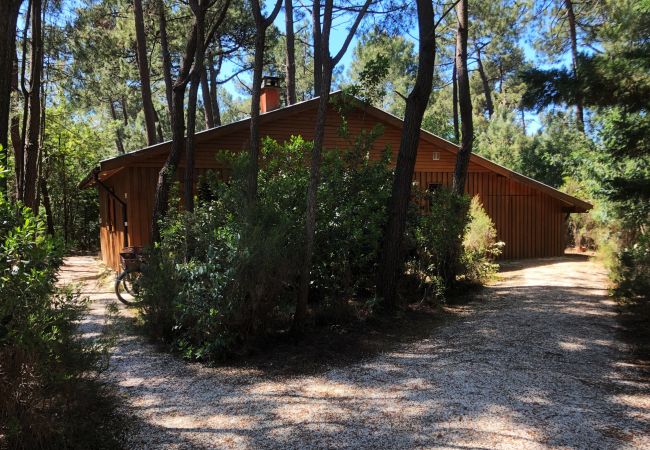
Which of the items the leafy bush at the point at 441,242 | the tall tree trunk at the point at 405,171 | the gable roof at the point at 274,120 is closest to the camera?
the tall tree trunk at the point at 405,171

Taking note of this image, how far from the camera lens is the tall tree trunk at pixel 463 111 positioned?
34.3 feet

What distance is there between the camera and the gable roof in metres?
10.7

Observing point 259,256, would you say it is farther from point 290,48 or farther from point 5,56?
point 290,48

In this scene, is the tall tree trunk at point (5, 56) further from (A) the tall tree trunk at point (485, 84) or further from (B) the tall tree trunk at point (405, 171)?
(A) the tall tree trunk at point (485, 84)

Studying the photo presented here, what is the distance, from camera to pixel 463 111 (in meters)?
10.6

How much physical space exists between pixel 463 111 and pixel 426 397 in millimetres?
7708

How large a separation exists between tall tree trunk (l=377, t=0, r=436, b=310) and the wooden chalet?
113cm

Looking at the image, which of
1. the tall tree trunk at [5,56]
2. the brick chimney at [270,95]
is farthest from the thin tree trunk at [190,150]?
the brick chimney at [270,95]

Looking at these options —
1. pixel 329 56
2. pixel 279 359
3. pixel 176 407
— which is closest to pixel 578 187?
pixel 329 56

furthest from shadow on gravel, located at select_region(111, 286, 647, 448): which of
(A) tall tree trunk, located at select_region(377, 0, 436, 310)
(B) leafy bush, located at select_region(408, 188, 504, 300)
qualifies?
(B) leafy bush, located at select_region(408, 188, 504, 300)

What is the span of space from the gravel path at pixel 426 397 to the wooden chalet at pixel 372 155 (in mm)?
4720

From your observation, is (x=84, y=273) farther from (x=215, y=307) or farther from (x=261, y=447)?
(x=261, y=447)

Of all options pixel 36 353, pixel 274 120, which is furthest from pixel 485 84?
pixel 36 353

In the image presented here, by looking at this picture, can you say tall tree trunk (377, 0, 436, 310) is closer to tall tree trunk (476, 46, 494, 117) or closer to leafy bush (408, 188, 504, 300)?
leafy bush (408, 188, 504, 300)
